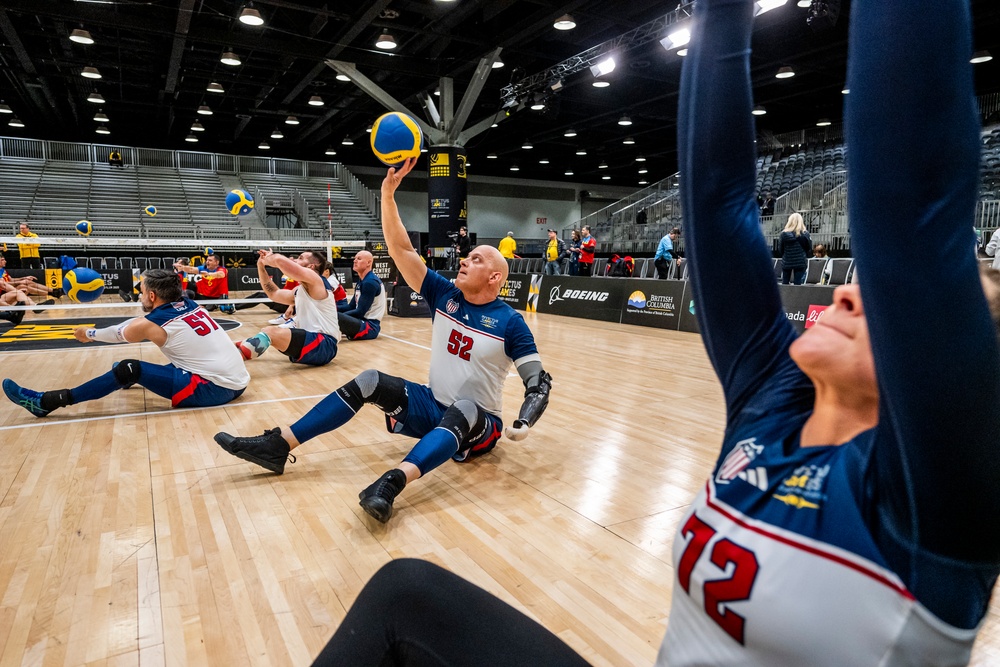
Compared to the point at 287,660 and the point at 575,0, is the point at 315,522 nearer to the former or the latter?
the point at 287,660

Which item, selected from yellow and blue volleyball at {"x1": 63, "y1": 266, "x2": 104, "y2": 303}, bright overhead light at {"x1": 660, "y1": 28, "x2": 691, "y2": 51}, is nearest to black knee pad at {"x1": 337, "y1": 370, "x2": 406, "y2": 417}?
yellow and blue volleyball at {"x1": 63, "y1": 266, "x2": 104, "y2": 303}

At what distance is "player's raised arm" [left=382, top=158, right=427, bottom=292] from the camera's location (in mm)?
3258

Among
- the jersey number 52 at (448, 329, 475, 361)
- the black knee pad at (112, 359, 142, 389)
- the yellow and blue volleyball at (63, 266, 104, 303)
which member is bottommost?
the black knee pad at (112, 359, 142, 389)

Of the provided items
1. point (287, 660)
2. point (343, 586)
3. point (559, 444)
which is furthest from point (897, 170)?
point (559, 444)

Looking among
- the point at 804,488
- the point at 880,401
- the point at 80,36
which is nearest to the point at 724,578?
the point at 804,488

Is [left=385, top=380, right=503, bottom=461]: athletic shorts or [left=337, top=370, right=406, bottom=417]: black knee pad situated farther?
[left=385, top=380, right=503, bottom=461]: athletic shorts

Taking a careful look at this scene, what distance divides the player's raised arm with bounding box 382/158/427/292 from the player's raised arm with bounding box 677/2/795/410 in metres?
2.44

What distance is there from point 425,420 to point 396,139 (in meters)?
1.79

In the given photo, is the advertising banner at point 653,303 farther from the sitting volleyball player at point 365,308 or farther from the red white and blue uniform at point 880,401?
the red white and blue uniform at point 880,401

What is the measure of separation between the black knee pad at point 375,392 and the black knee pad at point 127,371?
2137 mm

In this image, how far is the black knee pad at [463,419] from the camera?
3.32m

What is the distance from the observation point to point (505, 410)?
17.0 feet

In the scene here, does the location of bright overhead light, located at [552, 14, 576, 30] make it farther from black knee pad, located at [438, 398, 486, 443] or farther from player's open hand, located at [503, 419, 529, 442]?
player's open hand, located at [503, 419, 529, 442]

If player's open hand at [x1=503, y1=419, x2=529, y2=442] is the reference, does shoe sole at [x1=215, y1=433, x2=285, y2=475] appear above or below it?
below
